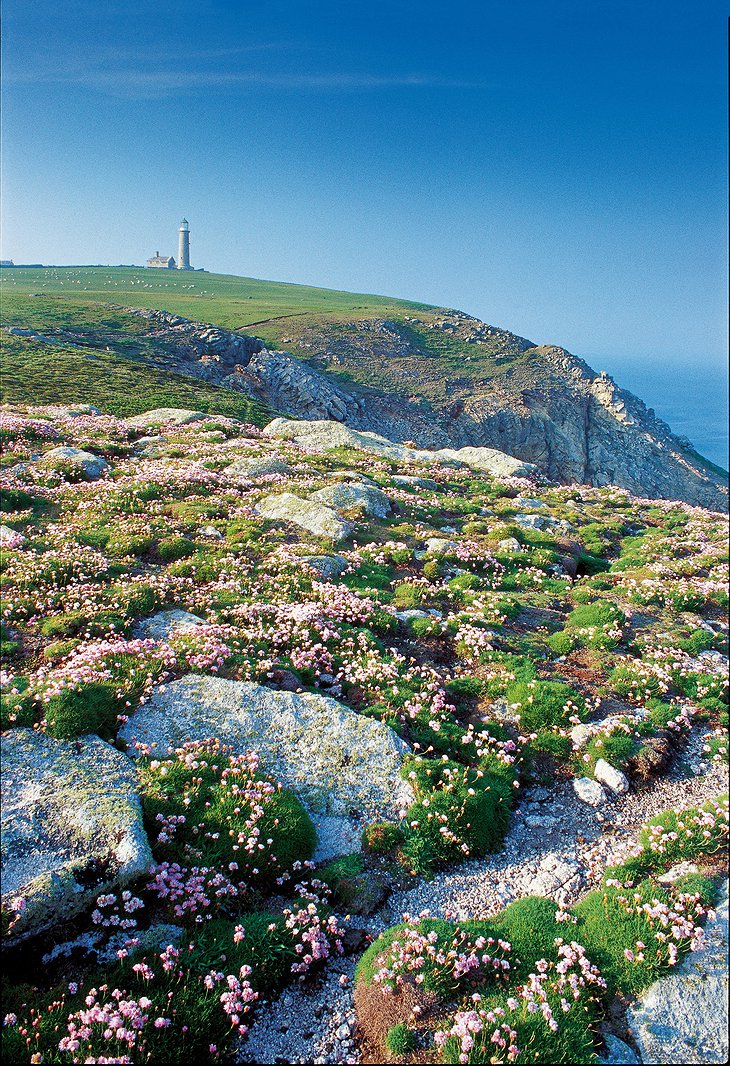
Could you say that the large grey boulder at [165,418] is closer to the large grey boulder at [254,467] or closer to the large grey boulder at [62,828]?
the large grey boulder at [254,467]

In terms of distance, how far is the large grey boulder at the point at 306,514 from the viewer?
19500 mm

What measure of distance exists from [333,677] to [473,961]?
20.7 feet

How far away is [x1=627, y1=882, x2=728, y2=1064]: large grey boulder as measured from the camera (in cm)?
616

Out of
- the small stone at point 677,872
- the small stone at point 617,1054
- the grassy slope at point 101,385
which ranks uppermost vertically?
the grassy slope at point 101,385

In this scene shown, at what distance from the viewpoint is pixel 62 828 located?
7.38 meters

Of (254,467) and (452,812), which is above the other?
(254,467)

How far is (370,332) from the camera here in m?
127

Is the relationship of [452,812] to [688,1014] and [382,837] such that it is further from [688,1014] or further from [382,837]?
[688,1014]

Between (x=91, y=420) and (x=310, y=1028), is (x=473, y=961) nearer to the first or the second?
(x=310, y=1028)

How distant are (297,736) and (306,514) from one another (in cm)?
1081

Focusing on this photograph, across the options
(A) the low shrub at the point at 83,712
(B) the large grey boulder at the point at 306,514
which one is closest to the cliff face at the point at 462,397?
(B) the large grey boulder at the point at 306,514

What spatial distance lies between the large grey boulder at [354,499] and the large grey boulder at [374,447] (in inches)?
461

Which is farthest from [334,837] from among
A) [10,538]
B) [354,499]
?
[354,499]

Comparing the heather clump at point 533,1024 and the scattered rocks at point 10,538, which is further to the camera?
the scattered rocks at point 10,538
